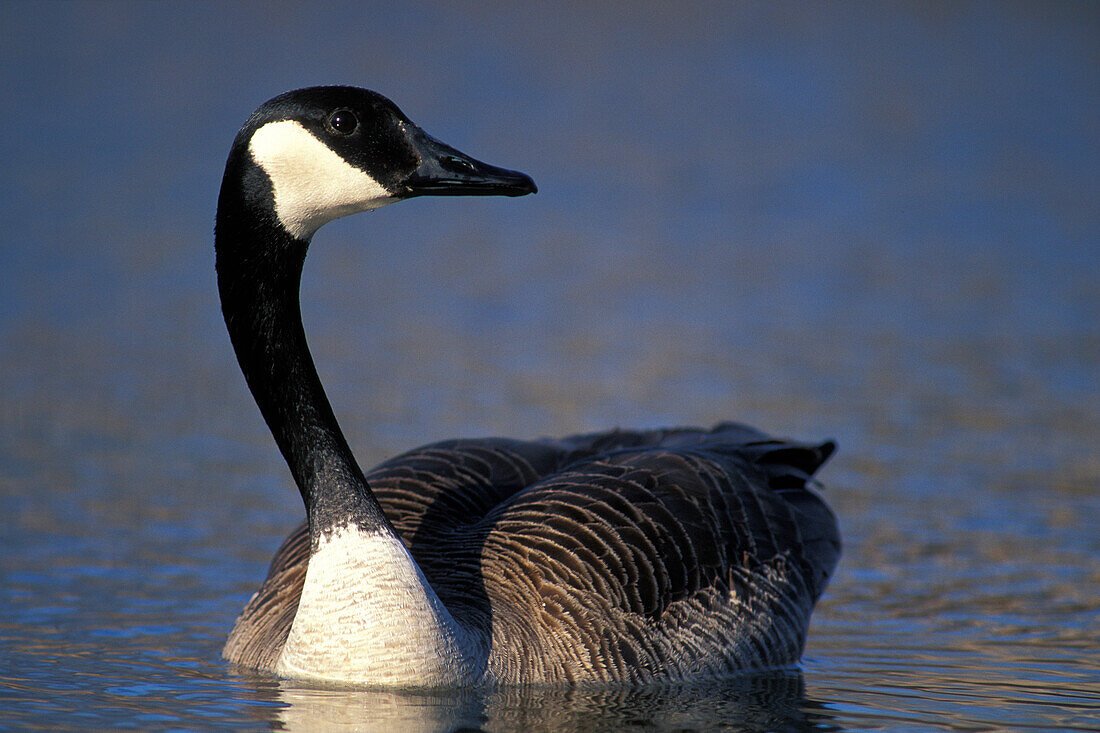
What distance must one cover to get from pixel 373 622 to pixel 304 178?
4.96ft

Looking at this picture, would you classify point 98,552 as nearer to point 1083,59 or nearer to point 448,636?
point 448,636

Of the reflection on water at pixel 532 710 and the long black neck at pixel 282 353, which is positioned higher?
the long black neck at pixel 282 353

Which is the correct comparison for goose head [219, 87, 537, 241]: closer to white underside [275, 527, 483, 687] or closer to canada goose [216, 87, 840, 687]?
canada goose [216, 87, 840, 687]

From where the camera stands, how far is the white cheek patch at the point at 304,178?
541 centimetres

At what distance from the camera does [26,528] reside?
821cm

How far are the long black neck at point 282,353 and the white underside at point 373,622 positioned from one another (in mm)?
121

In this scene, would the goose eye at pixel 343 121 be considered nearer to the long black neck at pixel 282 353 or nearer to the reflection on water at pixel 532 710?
the long black neck at pixel 282 353

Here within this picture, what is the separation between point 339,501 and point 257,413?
5328mm

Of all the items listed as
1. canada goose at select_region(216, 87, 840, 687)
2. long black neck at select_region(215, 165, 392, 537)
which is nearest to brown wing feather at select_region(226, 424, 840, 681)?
canada goose at select_region(216, 87, 840, 687)

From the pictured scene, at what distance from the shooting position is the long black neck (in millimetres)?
5508

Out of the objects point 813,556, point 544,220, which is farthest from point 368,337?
point 813,556

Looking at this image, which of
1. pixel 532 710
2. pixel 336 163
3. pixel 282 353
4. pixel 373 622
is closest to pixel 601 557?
pixel 532 710

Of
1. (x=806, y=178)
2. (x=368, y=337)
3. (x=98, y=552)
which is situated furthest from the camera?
(x=806, y=178)

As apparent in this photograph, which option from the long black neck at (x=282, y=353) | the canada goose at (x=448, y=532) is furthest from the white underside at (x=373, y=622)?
the long black neck at (x=282, y=353)
